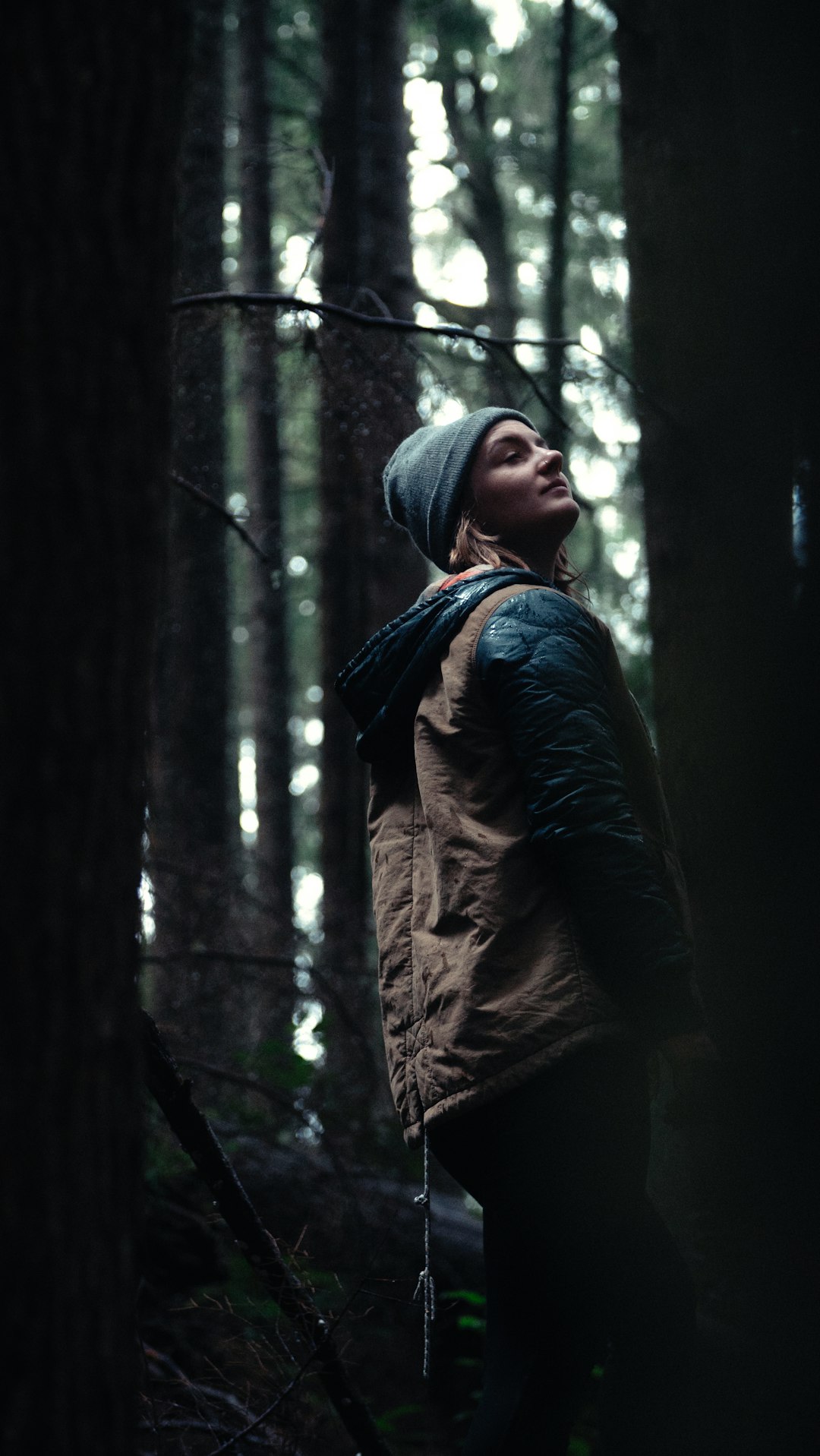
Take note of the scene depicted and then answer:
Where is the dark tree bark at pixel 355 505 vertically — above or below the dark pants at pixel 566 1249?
above

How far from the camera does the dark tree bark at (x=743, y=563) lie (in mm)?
2754

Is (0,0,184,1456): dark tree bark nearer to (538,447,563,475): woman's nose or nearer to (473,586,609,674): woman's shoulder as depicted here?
(473,586,609,674): woman's shoulder

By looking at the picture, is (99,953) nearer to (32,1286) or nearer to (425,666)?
(32,1286)

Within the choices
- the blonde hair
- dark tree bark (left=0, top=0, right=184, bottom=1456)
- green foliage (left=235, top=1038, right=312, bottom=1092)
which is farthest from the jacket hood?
green foliage (left=235, top=1038, right=312, bottom=1092)

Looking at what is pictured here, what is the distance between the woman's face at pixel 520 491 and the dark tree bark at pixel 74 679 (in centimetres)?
118

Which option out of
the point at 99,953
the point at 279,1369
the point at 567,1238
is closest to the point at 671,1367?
the point at 567,1238

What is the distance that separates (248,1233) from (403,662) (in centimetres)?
124

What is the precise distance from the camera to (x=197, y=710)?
334 inches

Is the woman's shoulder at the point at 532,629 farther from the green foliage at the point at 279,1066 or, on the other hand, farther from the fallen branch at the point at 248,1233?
the green foliage at the point at 279,1066

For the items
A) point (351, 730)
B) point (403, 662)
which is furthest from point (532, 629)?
point (351, 730)

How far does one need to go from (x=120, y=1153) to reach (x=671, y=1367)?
1206mm

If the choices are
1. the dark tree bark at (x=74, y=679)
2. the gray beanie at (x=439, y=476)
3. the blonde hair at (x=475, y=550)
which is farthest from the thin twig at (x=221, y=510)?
the dark tree bark at (x=74, y=679)

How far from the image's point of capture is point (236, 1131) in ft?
15.7

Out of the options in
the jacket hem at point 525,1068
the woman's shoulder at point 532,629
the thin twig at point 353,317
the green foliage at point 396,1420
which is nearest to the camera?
the jacket hem at point 525,1068
